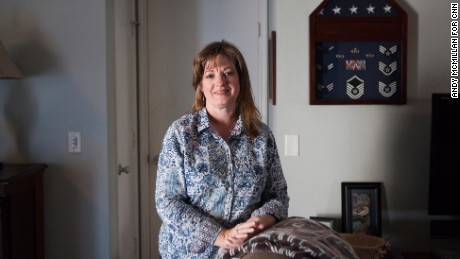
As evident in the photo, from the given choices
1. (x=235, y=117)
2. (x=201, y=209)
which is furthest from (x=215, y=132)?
(x=201, y=209)

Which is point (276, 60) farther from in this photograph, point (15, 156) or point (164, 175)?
point (15, 156)

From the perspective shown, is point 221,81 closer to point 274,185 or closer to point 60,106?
point 274,185

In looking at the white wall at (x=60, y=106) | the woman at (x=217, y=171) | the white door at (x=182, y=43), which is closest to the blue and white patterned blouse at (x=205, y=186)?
the woman at (x=217, y=171)

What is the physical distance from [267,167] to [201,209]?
24cm

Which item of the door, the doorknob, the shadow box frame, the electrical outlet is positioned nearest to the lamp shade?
the electrical outlet

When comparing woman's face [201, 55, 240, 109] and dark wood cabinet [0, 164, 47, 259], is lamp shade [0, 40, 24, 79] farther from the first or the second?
woman's face [201, 55, 240, 109]

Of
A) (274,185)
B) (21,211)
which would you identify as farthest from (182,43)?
(274,185)

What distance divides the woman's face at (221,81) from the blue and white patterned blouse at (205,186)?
8cm

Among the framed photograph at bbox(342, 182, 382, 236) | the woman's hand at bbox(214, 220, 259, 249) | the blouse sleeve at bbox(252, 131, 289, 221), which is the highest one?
the blouse sleeve at bbox(252, 131, 289, 221)

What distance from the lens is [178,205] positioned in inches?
50.1

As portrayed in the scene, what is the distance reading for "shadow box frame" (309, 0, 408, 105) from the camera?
2205 millimetres

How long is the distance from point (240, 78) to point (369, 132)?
1119mm

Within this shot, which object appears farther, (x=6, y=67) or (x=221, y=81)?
(x=6, y=67)

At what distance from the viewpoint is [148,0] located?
2742 millimetres
